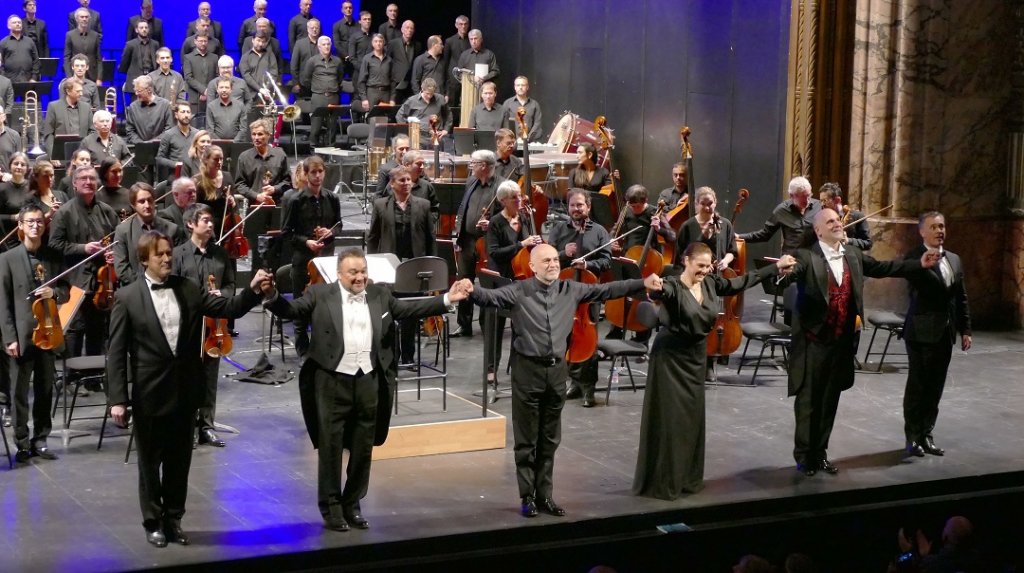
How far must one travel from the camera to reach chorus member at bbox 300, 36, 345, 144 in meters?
15.8

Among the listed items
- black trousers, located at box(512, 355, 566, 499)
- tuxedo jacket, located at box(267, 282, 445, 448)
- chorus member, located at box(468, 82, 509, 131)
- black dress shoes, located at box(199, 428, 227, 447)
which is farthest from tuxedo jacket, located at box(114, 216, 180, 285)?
chorus member, located at box(468, 82, 509, 131)

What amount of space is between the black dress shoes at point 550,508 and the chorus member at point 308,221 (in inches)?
126

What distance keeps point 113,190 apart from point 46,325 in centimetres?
171

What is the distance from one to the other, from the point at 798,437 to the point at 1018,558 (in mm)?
2073

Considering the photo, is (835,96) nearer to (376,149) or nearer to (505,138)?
(505,138)

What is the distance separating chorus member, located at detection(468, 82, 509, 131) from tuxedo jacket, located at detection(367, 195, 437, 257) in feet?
13.8

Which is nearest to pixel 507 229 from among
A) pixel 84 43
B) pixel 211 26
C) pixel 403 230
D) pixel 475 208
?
pixel 403 230

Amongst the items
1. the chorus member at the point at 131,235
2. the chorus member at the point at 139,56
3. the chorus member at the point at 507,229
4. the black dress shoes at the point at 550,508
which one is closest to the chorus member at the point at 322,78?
the chorus member at the point at 139,56

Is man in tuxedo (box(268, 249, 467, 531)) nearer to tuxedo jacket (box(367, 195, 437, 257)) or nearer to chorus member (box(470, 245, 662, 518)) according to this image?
chorus member (box(470, 245, 662, 518))

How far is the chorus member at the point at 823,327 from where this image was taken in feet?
24.6

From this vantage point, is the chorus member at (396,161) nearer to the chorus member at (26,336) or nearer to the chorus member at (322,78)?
the chorus member at (26,336)

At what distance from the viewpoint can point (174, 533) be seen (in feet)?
20.9

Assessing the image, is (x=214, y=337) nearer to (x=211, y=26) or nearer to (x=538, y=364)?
(x=538, y=364)

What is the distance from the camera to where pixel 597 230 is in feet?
30.0
